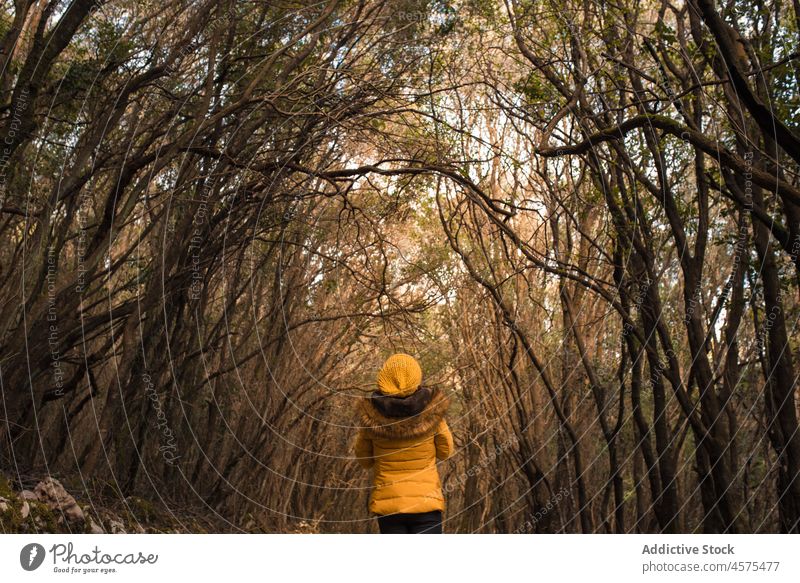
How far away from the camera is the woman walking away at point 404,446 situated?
4.73m

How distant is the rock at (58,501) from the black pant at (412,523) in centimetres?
224

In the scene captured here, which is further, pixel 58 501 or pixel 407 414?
pixel 58 501

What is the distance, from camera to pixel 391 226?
10703 mm

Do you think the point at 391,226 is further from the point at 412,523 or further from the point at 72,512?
the point at 412,523

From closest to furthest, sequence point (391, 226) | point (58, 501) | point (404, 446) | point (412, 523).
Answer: point (412, 523) < point (404, 446) < point (58, 501) < point (391, 226)

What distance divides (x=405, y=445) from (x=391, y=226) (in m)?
6.08

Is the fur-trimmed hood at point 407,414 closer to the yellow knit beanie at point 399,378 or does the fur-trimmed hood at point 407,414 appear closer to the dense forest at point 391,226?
the yellow knit beanie at point 399,378

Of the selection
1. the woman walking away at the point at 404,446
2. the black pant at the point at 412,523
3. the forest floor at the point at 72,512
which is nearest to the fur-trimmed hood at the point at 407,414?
the woman walking away at the point at 404,446

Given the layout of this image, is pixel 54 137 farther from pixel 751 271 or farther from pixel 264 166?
pixel 751 271

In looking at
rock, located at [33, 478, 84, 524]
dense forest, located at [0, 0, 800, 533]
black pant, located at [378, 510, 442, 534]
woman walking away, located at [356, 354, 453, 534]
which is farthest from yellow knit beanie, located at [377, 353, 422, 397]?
rock, located at [33, 478, 84, 524]

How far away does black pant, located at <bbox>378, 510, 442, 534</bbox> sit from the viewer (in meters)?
4.73

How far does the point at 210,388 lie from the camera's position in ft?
34.8

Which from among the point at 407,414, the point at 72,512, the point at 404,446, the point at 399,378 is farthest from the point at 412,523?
the point at 72,512

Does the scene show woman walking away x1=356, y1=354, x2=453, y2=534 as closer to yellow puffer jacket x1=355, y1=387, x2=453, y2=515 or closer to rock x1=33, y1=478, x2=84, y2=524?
yellow puffer jacket x1=355, y1=387, x2=453, y2=515
